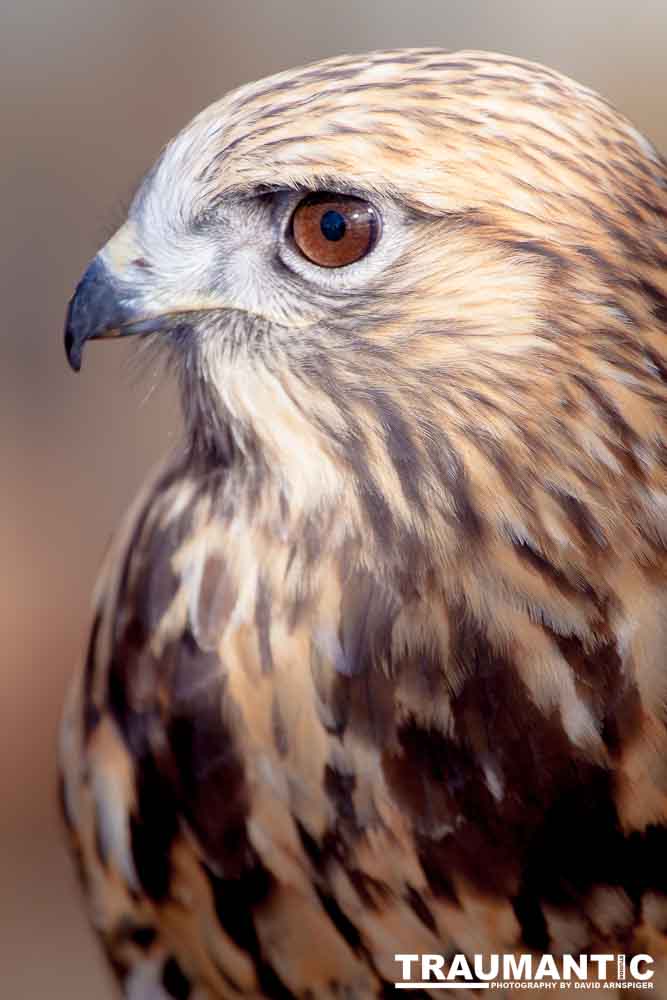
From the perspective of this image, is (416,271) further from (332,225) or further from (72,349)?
(72,349)

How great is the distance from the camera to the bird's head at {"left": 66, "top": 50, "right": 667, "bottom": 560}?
48 centimetres

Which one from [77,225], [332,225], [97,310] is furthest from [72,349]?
[77,225]

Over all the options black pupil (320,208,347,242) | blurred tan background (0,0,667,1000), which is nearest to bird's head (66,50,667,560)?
black pupil (320,208,347,242)

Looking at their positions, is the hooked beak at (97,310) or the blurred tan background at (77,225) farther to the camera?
the blurred tan background at (77,225)

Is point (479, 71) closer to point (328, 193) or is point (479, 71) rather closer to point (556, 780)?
point (328, 193)

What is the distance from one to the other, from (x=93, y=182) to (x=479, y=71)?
0.48 metres

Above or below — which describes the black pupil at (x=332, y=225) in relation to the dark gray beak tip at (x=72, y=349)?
above

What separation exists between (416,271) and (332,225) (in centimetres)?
4

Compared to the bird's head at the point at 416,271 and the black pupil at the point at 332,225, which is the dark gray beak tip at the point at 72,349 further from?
the black pupil at the point at 332,225

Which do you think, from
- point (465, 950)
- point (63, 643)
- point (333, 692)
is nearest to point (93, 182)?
point (63, 643)

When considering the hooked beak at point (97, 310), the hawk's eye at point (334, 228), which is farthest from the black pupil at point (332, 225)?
the hooked beak at point (97, 310)

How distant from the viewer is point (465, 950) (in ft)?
1.90

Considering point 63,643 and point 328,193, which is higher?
point 328,193

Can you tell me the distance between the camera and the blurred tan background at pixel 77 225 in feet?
2.30
